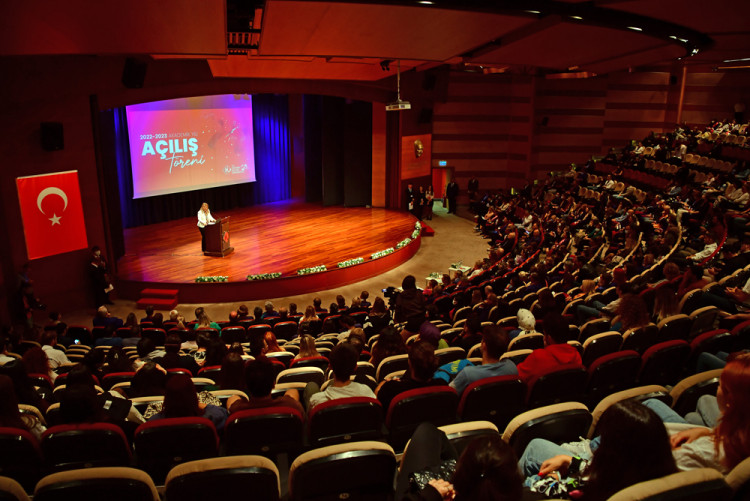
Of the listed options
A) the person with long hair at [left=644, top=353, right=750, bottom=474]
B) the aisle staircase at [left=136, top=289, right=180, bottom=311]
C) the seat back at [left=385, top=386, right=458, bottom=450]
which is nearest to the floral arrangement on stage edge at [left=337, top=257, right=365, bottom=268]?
the aisle staircase at [left=136, top=289, right=180, bottom=311]

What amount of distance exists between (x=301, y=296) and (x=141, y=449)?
807 centimetres

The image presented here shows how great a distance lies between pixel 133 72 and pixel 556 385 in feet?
31.7

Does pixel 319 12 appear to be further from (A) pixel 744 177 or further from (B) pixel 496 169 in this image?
(B) pixel 496 169

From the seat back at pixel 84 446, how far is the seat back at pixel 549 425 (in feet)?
6.30

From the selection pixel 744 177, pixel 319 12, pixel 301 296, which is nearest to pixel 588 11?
pixel 319 12

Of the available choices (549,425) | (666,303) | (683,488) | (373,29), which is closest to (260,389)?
(549,425)

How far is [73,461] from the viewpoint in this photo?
269 cm

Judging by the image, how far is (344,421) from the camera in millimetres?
2857

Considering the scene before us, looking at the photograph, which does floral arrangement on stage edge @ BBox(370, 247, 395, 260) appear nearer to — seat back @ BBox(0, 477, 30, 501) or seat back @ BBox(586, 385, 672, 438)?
seat back @ BBox(586, 385, 672, 438)

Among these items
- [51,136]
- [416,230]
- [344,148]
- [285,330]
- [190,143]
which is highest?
[51,136]

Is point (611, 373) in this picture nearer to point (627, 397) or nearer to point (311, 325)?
point (627, 397)

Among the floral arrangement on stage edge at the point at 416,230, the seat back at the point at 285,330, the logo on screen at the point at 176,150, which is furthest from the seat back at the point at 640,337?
the logo on screen at the point at 176,150

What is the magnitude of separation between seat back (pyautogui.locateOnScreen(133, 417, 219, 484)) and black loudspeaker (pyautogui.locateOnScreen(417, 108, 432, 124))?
51.5 feet

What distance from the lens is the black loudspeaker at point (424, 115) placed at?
1726 cm
